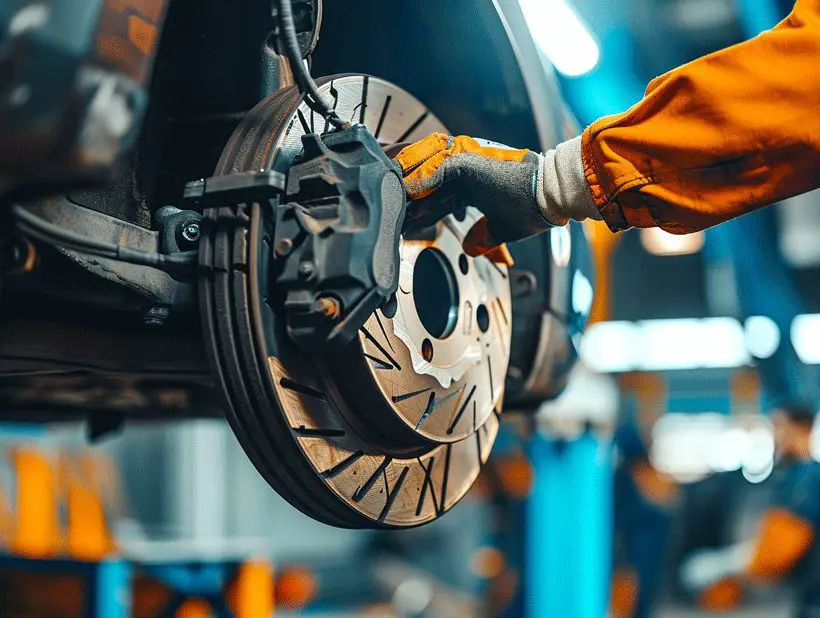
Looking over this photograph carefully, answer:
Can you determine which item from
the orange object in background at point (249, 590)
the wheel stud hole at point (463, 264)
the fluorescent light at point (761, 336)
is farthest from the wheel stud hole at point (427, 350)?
the fluorescent light at point (761, 336)

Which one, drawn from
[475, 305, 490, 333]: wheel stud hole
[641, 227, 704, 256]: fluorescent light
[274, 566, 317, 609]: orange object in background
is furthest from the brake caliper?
[641, 227, 704, 256]: fluorescent light

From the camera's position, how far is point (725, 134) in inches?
31.7

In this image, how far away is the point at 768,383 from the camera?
2.77 meters

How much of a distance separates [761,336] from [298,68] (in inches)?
78.7

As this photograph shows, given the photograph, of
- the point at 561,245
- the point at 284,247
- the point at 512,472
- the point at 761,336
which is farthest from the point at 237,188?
the point at 512,472

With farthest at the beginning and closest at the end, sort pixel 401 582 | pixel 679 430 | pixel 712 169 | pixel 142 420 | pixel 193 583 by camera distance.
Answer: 1. pixel 679 430
2. pixel 401 582
3. pixel 193 583
4. pixel 142 420
5. pixel 712 169

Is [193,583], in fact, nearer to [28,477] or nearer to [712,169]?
[712,169]

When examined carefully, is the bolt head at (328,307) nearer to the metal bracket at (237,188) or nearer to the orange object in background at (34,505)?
the metal bracket at (237,188)

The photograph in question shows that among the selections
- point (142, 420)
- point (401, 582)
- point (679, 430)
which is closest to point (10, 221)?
point (142, 420)

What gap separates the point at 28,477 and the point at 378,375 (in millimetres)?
3390

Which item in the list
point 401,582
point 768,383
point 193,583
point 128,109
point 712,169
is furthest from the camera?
point 401,582

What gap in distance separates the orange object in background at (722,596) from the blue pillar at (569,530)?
6.92 ft

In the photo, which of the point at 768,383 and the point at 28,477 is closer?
the point at 768,383

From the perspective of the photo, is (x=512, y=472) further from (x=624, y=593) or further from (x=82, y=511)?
(x=82, y=511)
